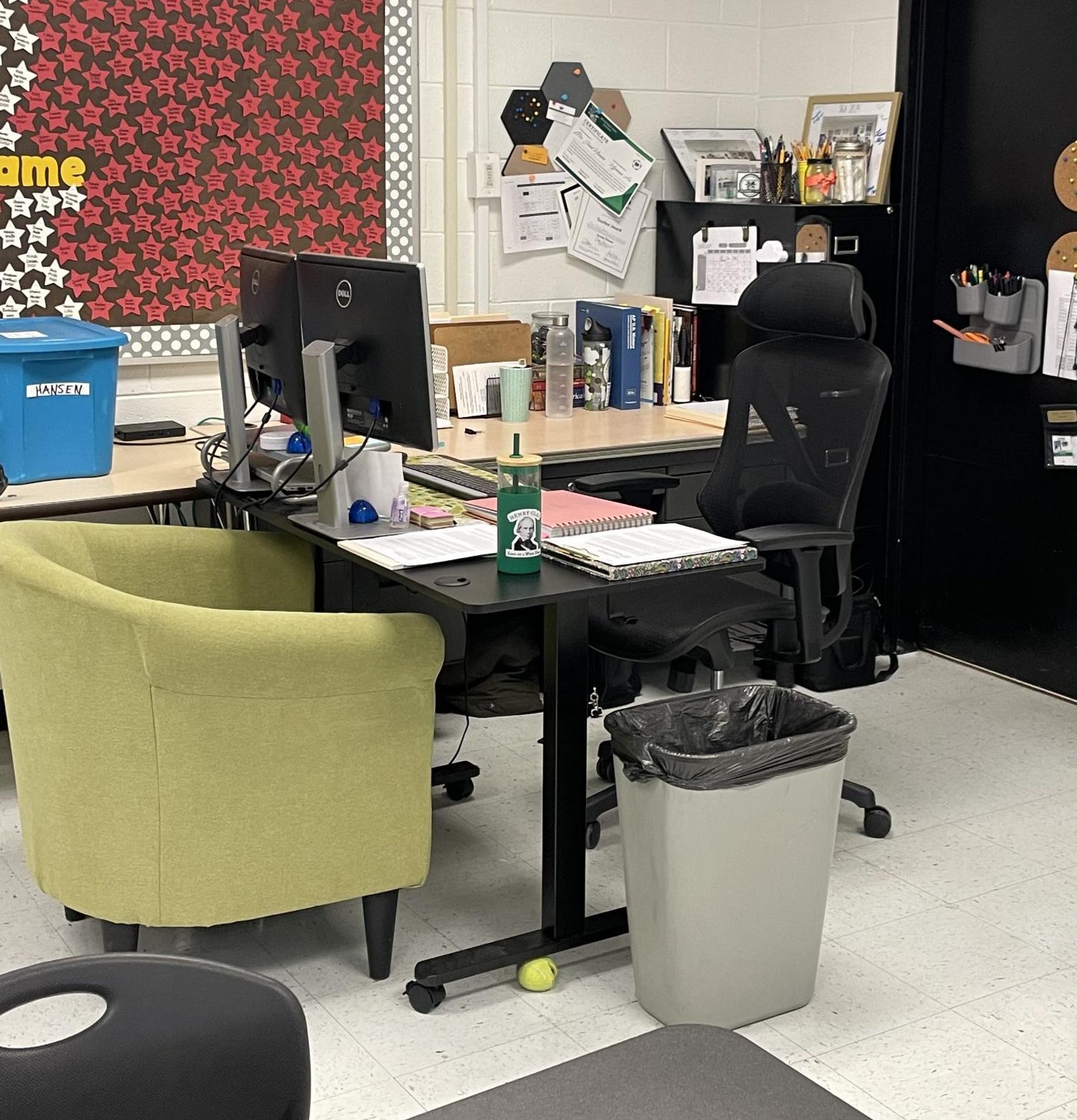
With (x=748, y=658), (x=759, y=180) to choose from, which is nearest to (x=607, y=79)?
(x=759, y=180)

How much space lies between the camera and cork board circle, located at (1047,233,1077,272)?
12.8 feet

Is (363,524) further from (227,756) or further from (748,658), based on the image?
(748,658)

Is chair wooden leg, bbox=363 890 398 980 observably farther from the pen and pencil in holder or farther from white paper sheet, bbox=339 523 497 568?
the pen and pencil in holder

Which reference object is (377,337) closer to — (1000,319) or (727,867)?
(727,867)

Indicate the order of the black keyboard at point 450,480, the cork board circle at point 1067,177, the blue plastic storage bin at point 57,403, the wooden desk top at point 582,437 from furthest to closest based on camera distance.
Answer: the cork board circle at point 1067,177 → the wooden desk top at point 582,437 → the blue plastic storage bin at point 57,403 → the black keyboard at point 450,480

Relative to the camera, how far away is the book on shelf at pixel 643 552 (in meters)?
2.50

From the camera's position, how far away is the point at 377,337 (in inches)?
109

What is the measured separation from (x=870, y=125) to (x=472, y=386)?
55.4 inches

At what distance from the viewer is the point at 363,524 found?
2846mm

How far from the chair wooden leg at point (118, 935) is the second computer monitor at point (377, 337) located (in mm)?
1004

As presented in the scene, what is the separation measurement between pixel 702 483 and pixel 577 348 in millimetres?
707

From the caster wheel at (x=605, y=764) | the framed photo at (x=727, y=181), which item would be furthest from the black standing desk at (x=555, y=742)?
the framed photo at (x=727, y=181)

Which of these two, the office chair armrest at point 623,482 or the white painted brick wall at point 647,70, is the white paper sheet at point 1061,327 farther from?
the office chair armrest at point 623,482

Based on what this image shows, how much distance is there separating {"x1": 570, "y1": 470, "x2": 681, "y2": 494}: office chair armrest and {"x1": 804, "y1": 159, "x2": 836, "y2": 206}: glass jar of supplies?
121 centimetres
